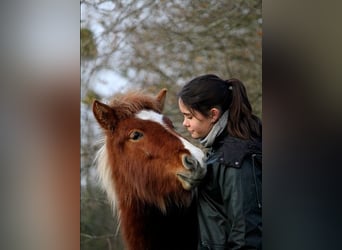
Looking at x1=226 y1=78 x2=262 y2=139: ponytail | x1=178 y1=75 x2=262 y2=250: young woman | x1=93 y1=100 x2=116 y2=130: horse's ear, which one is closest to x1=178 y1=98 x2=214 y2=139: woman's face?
x1=178 y1=75 x2=262 y2=250: young woman

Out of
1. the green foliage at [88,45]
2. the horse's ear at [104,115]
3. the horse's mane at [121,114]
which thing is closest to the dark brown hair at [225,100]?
the horse's mane at [121,114]

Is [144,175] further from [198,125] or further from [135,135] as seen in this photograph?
[198,125]

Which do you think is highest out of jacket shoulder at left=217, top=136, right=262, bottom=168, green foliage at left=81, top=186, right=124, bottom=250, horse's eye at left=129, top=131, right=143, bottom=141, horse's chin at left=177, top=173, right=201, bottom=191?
horse's eye at left=129, top=131, right=143, bottom=141

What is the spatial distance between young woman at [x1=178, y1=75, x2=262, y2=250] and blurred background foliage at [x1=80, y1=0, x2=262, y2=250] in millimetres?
85

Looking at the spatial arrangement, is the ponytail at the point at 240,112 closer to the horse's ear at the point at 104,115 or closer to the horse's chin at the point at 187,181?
the horse's chin at the point at 187,181

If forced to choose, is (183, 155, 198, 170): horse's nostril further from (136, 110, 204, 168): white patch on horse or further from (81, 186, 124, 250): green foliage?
(81, 186, 124, 250): green foliage

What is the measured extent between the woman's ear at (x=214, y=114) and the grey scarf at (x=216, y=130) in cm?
2

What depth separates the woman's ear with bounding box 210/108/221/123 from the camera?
11.0 ft

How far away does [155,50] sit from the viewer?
3348 mm

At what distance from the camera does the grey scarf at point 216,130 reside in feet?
10.9

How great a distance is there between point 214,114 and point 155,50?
0.56m
